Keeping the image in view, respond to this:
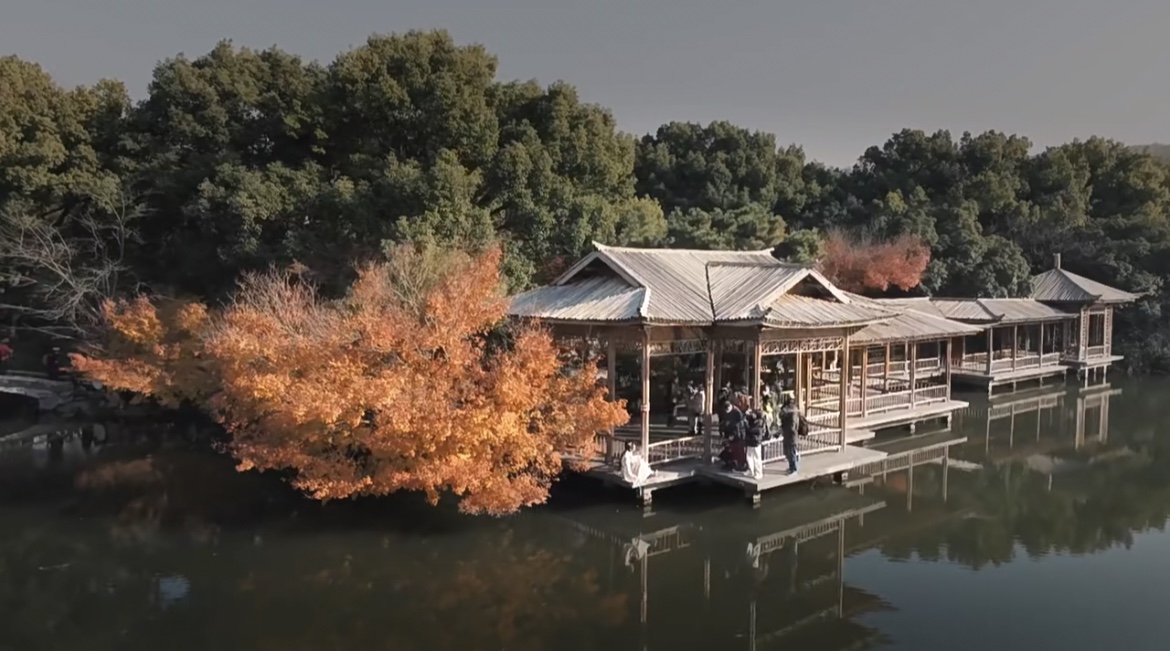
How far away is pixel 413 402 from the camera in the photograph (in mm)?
11961

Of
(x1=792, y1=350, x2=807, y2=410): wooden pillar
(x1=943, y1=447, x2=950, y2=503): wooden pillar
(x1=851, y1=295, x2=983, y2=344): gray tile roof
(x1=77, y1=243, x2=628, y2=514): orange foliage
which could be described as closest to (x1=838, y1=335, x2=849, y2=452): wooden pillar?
(x1=792, y1=350, x2=807, y2=410): wooden pillar

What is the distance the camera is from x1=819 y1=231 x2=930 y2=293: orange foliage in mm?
32287

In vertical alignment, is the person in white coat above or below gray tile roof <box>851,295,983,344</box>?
below

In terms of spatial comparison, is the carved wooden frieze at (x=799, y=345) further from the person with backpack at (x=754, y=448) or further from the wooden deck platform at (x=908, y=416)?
the wooden deck platform at (x=908, y=416)

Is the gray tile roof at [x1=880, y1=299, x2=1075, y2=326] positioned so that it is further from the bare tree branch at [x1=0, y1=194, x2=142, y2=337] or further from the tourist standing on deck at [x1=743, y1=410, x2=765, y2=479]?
the bare tree branch at [x1=0, y1=194, x2=142, y2=337]

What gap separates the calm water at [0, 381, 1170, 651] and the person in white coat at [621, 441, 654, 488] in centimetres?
57

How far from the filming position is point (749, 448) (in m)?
14.0

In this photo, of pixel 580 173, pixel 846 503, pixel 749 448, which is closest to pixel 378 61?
pixel 580 173

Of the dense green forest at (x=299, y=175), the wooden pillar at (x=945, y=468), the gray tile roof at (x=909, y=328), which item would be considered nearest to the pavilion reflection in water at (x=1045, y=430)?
the wooden pillar at (x=945, y=468)

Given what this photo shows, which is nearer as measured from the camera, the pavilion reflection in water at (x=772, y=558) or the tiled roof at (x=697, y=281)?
the pavilion reflection in water at (x=772, y=558)

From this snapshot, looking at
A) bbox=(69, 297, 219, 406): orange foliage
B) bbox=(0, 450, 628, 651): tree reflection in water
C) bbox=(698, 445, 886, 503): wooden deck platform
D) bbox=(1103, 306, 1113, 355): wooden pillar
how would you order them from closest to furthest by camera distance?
bbox=(0, 450, 628, 651): tree reflection in water → bbox=(698, 445, 886, 503): wooden deck platform → bbox=(69, 297, 219, 406): orange foliage → bbox=(1103, 306, 1113, 355): wooden pillar

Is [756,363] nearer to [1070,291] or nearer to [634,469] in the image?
[634,469]

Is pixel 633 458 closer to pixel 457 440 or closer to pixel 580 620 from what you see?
pixel 457 440

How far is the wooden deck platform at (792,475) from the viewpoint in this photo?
14008 millimetres
